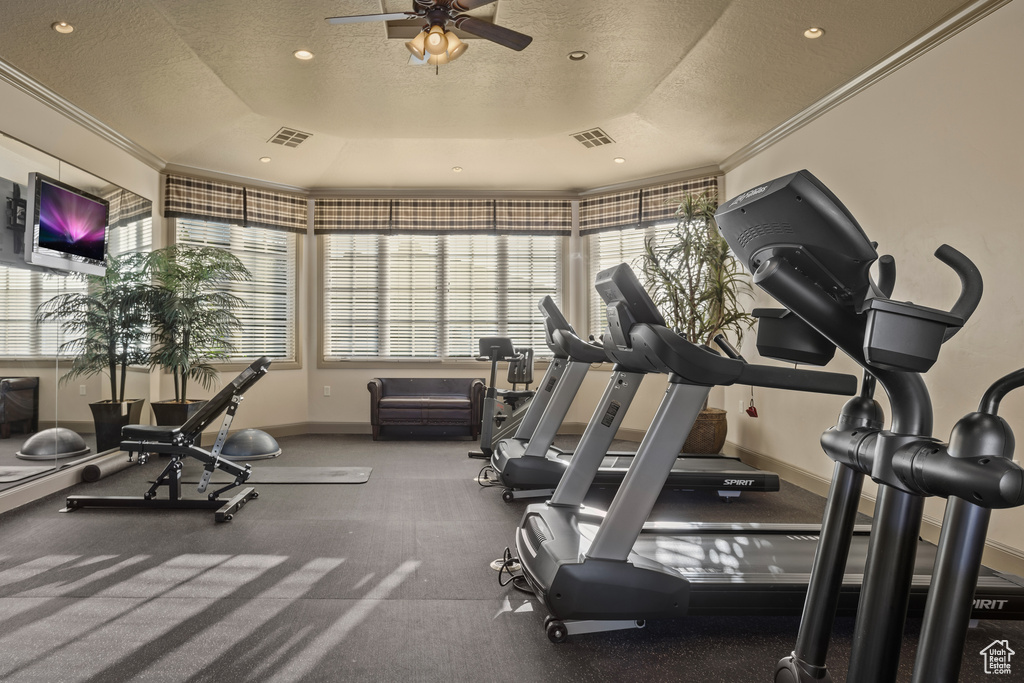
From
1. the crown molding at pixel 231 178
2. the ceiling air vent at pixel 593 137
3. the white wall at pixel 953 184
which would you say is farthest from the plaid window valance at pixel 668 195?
the crown molding at pixel 231 178

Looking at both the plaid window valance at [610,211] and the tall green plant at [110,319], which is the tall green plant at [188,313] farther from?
the plaid window valance at [610,211]

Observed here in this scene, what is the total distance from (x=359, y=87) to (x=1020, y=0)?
3773mm

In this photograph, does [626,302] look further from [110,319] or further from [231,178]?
[231,178]

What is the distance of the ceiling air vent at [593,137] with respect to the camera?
5.55 m

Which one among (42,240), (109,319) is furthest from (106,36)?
(109,319)

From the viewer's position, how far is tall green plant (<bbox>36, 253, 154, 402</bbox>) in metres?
4.34

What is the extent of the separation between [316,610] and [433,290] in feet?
17.0

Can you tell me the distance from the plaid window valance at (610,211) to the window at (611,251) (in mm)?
90

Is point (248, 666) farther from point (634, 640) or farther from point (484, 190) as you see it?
point (484, 190)

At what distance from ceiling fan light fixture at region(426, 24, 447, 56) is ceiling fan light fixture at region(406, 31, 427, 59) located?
53 mm

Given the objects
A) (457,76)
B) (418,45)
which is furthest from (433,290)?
(418,45)

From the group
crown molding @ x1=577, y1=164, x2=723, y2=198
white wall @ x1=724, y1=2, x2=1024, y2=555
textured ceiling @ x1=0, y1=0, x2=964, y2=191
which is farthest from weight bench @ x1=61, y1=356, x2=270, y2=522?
crown molding @ x1=577, y1=164, x2=723, y2=198

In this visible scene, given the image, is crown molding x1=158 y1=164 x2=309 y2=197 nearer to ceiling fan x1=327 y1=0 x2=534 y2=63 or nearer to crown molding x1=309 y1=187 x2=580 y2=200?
crown molding x1=309 y1=187 x2=580 y2=200

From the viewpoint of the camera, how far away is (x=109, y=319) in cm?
485
